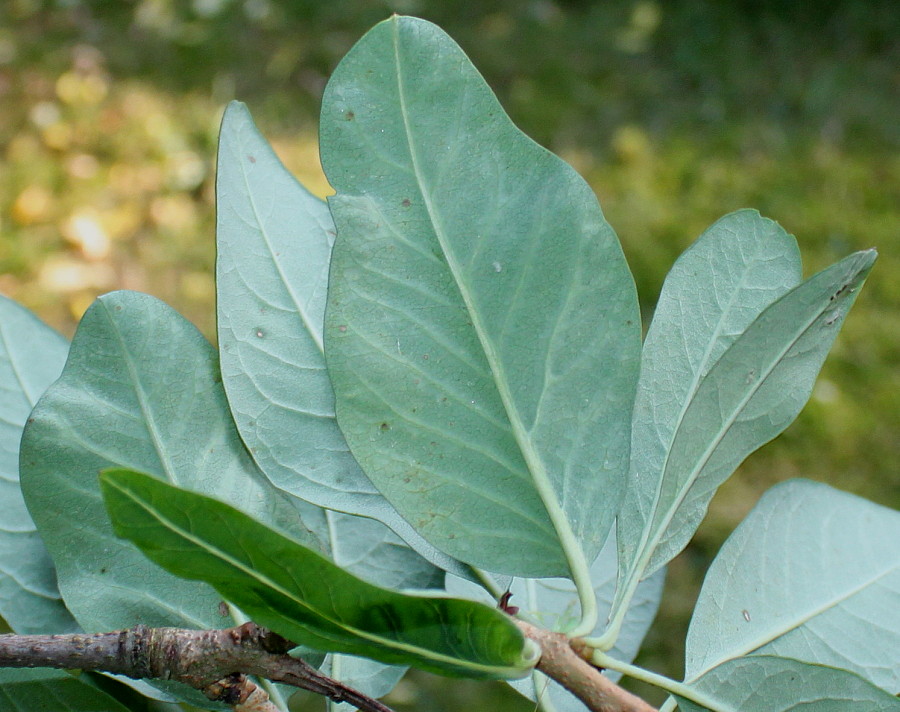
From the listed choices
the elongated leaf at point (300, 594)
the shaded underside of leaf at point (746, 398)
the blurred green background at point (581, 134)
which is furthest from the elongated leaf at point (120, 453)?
the blurred green background at point (581, 134)

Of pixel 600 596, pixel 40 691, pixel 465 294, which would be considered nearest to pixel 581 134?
pixel 600 596

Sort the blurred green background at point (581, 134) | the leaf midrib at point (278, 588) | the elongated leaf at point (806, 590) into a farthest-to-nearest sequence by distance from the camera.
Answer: the blurred green background at point (581, 134), the elongated leaf at point (806, 590), the leaf midrib at point (278, 588)

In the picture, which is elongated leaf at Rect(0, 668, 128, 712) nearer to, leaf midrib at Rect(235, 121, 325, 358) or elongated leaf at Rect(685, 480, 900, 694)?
leaf midrib at Rect(235, 121, 325, 358)

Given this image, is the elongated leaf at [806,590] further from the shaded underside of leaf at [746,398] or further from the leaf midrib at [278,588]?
the leaf midrib at [278,588]

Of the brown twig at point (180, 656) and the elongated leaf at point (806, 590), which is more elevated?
the brown twig at point (180, 656)

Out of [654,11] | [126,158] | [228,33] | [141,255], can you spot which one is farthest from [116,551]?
[654,11]

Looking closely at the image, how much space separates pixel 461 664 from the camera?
0.46m

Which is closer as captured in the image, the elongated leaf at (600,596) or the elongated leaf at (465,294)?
the elongated leaf at (465,294)

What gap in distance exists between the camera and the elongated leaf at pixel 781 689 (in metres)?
0.51

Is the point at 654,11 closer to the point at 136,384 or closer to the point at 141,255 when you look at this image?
the point at 141,255

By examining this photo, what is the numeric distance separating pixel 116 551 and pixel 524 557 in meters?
0.27

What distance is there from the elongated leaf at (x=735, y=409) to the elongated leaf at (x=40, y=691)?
37 centimetres

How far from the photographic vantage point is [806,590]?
64cm

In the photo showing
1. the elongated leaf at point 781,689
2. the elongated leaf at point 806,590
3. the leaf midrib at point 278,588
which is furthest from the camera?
the elongated leaf at point 806,590
